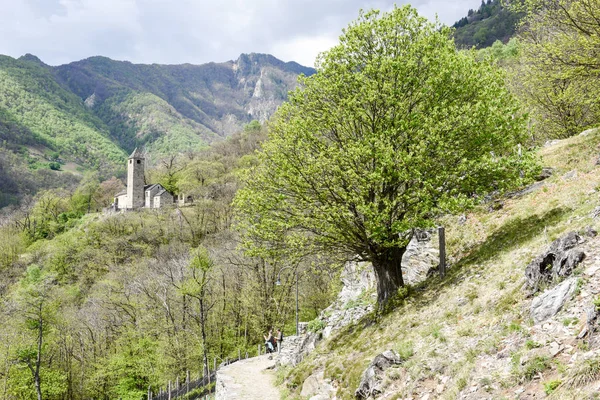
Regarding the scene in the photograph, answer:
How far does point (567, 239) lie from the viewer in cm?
799

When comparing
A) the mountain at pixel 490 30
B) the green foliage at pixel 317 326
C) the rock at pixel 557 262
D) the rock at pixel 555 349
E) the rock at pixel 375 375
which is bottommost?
the green foliage at pixel 317 326

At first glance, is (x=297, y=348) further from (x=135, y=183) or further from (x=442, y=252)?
(x=135, y=183)

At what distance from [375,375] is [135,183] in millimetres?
84863

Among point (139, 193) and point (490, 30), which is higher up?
point (490, 30)

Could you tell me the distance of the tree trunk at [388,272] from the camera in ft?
42.2

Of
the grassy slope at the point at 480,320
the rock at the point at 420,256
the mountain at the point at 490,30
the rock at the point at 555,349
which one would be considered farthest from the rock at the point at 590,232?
the mountain at the point at 490,30

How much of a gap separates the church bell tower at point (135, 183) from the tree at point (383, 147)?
76962mm

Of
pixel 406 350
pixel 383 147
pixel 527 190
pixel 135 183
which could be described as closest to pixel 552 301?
pixel 406 350

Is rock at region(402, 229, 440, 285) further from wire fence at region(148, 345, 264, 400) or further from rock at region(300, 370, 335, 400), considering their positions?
wire fence at region(148, 345, 264, 400)

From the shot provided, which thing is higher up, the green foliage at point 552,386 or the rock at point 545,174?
the rock at point 545,174

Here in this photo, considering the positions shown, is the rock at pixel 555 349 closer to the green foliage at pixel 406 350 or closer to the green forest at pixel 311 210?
the green forest at pixel 311 210

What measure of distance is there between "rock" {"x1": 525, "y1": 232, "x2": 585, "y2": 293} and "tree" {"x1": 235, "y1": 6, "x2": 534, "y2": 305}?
2890 mm

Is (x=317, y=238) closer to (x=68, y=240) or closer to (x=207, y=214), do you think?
(x=207, y=214)

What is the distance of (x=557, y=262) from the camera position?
24.8ft
